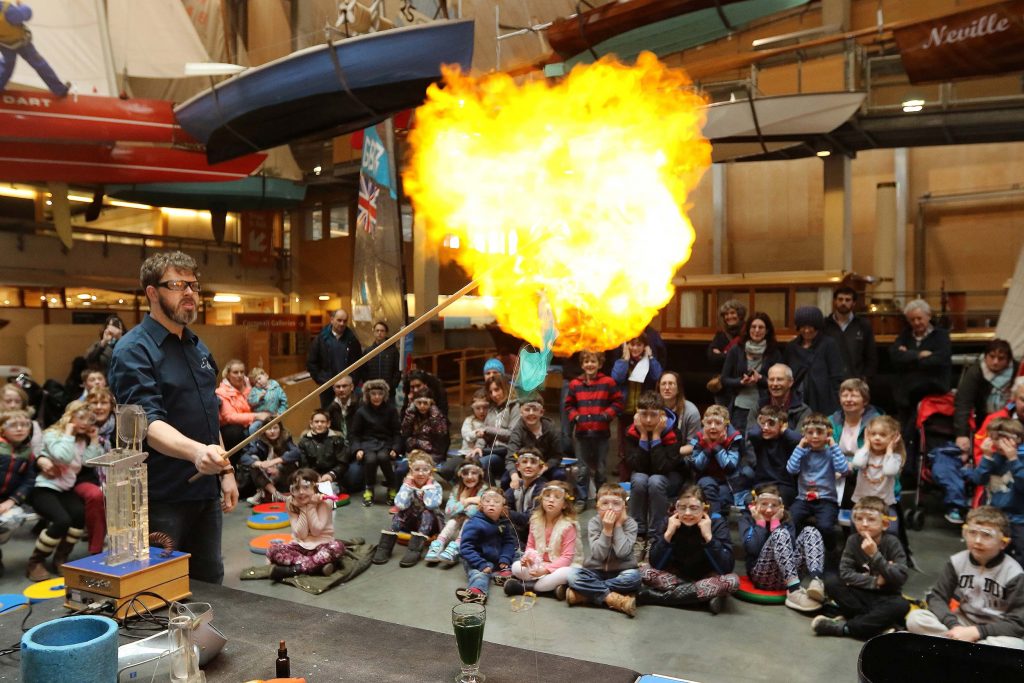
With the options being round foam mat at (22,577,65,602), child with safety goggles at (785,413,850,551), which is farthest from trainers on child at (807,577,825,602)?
round foam mat at (22,577,65,602)

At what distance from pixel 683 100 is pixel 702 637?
3.11 meters

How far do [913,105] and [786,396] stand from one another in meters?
6.65

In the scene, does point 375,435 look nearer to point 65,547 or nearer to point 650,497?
point 65,547

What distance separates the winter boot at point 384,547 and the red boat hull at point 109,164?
8940 mm

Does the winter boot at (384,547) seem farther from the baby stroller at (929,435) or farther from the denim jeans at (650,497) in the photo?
the baby stroller at (929,435)

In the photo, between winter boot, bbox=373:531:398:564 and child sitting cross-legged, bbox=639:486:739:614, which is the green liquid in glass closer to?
child sitting cross-legged, bbox=639:486:739:614

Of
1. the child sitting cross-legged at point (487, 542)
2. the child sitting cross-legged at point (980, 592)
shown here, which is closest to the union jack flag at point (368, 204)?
the child sitting cross-legged at point (487, 542)

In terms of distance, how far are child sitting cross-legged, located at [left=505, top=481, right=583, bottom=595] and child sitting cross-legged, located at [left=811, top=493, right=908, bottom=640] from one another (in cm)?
162

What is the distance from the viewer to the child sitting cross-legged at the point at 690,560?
15.3 feet

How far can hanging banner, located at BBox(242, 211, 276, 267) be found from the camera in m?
18.5

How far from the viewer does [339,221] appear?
19094mm

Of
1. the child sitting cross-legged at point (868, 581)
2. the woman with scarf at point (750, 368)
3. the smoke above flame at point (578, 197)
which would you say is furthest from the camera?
the woman with scarf at point (750, 368)

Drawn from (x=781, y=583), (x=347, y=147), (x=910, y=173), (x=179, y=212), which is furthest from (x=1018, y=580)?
(x=179, y=212)

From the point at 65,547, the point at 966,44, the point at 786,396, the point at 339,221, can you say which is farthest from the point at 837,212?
the point at 339,221
